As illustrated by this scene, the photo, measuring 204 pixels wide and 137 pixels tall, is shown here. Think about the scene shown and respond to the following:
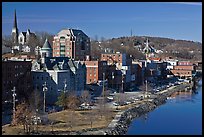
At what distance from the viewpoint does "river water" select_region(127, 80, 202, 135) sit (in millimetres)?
3865

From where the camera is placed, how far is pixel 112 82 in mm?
7504

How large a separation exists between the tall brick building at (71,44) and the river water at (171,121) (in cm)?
353

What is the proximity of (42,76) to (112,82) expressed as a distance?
2.42 m

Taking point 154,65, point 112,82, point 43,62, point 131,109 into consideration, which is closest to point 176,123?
point 131,109

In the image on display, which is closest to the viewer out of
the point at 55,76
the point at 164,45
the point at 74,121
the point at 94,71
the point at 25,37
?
the point at 74,121

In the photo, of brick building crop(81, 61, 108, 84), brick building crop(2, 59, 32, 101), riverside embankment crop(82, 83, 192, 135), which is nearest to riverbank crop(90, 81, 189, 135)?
riverside embankment crop(82, 83, 192, 135)

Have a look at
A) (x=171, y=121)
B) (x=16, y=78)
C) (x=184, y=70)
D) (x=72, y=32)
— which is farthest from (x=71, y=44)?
(x=171, y=121)

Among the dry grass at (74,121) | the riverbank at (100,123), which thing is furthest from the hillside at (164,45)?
the dry grass at (74,121)

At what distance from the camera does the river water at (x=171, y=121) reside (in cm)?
387

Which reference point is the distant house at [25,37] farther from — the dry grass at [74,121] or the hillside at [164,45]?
the dry grass at [74,121]

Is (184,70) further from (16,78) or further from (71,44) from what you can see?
(16,78)

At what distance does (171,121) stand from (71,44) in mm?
4975

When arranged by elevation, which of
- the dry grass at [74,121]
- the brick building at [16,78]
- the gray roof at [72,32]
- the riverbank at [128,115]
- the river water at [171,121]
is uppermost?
the gray roof at [72,32]

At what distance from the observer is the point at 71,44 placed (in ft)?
29.6
